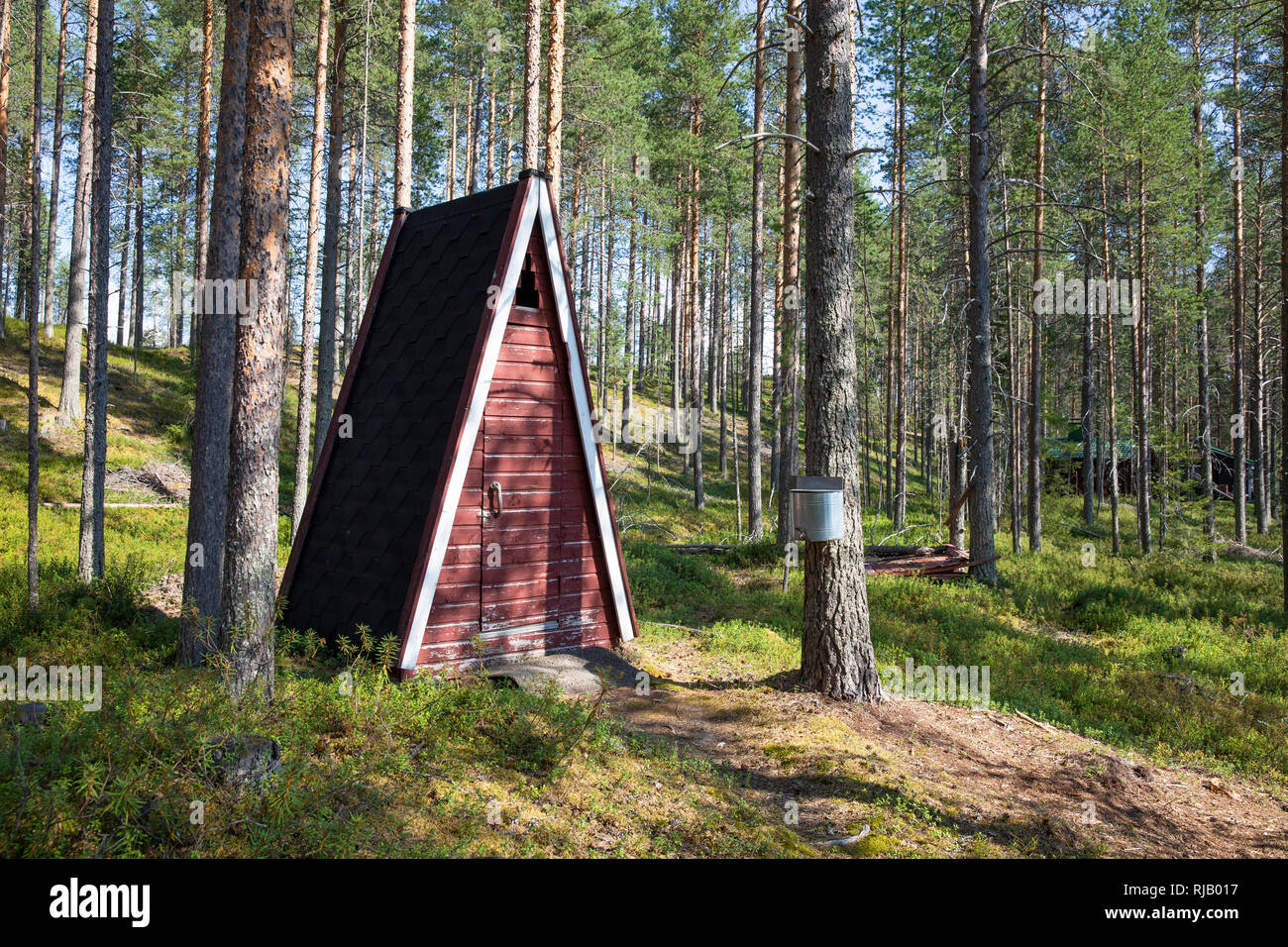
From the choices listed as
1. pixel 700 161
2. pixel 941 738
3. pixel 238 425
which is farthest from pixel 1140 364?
pixel 238 425

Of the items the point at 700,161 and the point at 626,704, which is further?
the point at 700,161

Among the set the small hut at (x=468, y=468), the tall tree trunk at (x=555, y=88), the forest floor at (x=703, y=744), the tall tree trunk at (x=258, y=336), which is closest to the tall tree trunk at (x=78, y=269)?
the forest floor at (x=703, y=744)

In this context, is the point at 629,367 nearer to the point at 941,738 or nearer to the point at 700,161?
the point at 700,161

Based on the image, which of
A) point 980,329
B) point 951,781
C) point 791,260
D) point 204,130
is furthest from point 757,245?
point 951,781

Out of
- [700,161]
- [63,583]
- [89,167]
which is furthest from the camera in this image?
[700,161]

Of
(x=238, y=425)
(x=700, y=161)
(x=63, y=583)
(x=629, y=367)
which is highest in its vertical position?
(x=700, y=161)

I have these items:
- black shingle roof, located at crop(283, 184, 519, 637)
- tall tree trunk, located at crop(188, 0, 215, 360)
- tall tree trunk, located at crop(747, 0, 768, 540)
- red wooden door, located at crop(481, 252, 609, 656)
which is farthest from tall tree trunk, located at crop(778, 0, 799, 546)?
tall tree trunk, located at crop(188, 0, 215, 360)

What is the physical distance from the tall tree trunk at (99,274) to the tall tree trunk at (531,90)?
6.18 meters

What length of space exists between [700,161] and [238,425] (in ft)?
71.6

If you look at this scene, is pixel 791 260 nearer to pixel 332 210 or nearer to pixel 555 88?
pixel 555 88

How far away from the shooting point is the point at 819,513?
7.01 m

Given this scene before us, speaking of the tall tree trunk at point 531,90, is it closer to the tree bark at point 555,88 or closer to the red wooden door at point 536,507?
the tree bark at point 555,88
